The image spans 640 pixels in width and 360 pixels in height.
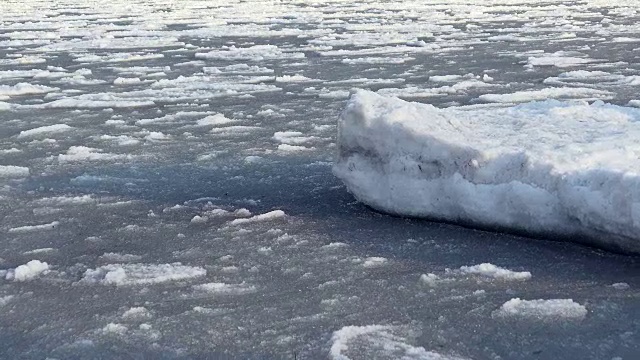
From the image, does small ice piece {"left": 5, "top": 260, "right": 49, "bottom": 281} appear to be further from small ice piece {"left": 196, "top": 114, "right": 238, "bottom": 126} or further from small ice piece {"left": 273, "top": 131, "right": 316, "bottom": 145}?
small ice piece {"left": 196, "top": 114, "right": 238, "bottom": 126}

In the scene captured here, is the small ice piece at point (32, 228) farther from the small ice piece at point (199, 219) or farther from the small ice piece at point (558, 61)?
the small ice piece at point (558, 61)

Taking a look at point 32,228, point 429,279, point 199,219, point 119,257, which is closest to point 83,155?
point 32,228

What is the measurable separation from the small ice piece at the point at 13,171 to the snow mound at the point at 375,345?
2891 millimetres

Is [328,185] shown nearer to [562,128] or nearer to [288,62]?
[562,128]

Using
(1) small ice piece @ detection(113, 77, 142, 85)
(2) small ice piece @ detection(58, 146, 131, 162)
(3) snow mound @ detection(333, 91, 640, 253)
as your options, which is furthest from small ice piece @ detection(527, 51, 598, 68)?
(2) small ice piece @ detection(58, 146, 131, 162)

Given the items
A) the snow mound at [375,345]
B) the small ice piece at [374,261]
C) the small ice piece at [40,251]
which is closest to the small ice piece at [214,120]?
the small ice piece at [40,251]

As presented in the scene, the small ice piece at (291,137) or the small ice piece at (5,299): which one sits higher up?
the small ice piece at (5,299)

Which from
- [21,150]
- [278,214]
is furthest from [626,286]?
[21,150]

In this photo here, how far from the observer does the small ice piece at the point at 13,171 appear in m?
5.05

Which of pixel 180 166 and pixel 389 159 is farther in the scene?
pixel 180 166

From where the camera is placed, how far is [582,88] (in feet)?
25.6

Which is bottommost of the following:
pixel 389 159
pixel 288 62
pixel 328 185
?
pixel 288 62

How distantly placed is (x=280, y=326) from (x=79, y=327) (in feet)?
2.23

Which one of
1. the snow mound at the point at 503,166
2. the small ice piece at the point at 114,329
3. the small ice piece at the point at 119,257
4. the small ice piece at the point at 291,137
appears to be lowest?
the small ice piece at the point at 291,137
